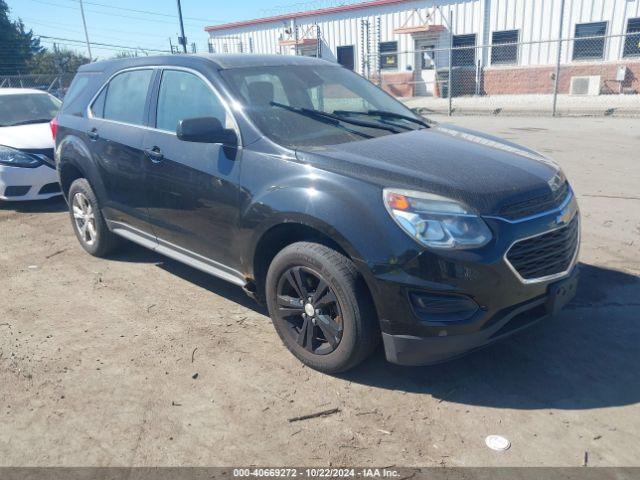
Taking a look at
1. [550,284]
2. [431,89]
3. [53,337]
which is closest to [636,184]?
[550,284]

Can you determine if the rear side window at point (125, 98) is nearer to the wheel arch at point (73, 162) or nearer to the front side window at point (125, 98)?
the front side window at point (125, 98)

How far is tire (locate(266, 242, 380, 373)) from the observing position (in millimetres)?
2994

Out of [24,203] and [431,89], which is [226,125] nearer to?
[24,203]

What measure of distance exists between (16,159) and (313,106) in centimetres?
500

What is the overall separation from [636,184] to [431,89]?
21.2 metres

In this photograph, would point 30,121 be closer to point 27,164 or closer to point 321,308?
point 27,164

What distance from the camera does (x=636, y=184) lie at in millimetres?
7422

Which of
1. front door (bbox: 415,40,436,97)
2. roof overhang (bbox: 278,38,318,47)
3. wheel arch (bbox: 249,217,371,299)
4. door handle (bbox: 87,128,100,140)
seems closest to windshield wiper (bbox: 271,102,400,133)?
wheel arch (bbox: 249,217,371,299)

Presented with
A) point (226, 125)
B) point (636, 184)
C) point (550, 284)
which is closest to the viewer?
point (550, 284)

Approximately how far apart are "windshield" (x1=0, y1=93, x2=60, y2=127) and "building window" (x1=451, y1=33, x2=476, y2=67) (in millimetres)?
21588

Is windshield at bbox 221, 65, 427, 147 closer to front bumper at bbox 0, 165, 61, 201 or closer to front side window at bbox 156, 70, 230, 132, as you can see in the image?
front side window at bbox 156, 70, 230, 132

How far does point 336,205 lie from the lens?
298 cm

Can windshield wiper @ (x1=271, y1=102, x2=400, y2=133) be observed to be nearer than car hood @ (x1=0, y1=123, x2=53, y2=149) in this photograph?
Yes

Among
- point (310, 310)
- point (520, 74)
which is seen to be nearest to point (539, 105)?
point (520, 74)
